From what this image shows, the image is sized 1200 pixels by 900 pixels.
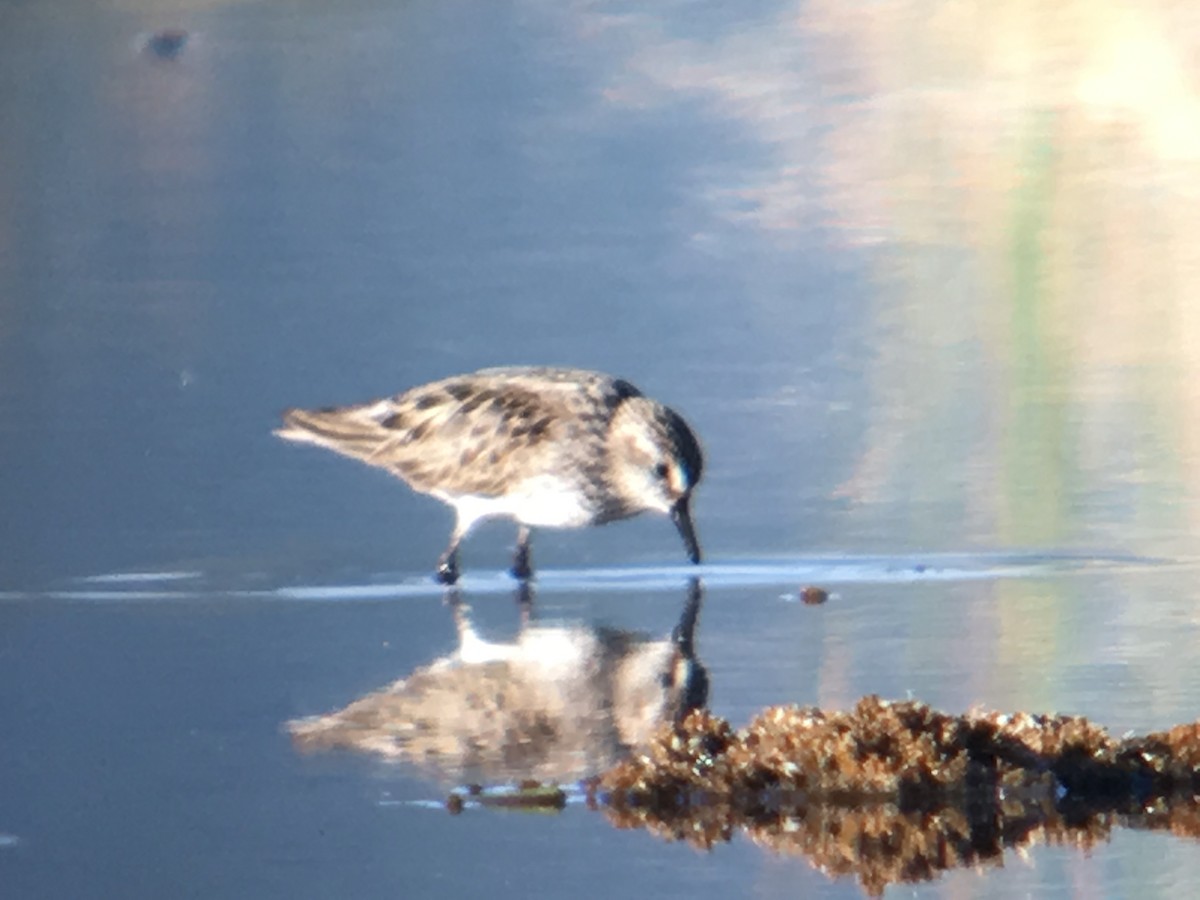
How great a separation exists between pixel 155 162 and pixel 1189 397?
31.6 ft

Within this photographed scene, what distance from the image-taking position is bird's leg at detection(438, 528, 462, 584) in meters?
12.8

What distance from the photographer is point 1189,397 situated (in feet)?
53.4

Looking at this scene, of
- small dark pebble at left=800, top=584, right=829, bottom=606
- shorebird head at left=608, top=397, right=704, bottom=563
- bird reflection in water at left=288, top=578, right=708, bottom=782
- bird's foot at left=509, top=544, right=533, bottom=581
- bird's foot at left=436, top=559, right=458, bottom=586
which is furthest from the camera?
shorebird head at left=608, top=397, right=704, bottom=563

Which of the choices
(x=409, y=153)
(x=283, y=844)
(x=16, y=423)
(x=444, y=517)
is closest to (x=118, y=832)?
(x=283, y=844)

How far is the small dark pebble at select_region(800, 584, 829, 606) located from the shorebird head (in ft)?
4.15

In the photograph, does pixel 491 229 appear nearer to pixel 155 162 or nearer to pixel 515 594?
pixel 155 162

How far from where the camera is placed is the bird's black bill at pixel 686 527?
13.1 m

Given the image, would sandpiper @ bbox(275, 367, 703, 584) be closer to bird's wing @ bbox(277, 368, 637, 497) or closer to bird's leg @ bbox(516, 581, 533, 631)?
bird's wing @ bbox(277, 368, 637, 497)

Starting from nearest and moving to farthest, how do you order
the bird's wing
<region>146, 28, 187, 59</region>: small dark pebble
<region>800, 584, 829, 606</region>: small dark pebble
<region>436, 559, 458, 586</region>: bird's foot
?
<region>800, 584, 829, 606</region>: small dark pebble → <region>436, 559, 458, 586</region>: bird's foot → the bird's wing → <region>146, 28, 187, 59</region>: small dark pebble

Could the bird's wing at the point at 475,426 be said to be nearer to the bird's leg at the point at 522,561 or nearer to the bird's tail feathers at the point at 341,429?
the bird's tail feathers at the point at 341,429

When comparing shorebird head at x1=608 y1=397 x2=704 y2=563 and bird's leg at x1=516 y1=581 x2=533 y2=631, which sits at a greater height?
shorebird head at x1=608 y1=397 x2=704 y2=563

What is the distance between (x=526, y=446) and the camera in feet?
45.6

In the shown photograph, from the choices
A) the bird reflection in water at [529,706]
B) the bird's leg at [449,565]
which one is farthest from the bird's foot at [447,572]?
the bird reflection in water at [529,706]

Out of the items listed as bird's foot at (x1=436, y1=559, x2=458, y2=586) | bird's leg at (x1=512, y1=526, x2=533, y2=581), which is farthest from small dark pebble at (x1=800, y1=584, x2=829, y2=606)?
bird's foot at (x1=436, y1=559, x2=458, y2=586)
